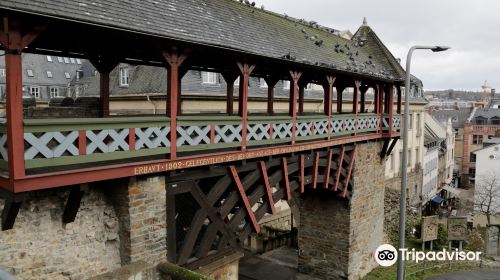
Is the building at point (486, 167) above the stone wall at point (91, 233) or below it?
below

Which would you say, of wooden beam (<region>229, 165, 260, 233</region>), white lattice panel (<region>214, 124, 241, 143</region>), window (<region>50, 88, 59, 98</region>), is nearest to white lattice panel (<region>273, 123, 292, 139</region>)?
white lattice panel (<region>214, 124, 241, 143</region>)

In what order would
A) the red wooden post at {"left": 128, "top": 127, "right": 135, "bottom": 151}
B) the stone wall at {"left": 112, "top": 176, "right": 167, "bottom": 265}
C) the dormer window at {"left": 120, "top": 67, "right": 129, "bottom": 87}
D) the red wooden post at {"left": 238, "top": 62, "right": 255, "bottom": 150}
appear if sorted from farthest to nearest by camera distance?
the dormer window at {"left": 120, "top": 67, "right": 129, "bottom": 87}, the red wooden post at {"left": 238, "top": 62, "right": 255, "bottom": 150}, the stone wall at {"left": 112, "top": 176, "right": 167, "bottom": 265}, the red wooden post at {"left": 128, "top": 127, "right": 135, "bottom": 151}

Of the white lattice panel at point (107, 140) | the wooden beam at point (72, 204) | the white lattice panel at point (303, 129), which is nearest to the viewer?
the white lattice panel at point (107, 140)

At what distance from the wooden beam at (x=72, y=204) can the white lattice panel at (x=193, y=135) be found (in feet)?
6.45

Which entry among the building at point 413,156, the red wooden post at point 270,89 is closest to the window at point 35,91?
the building at point 413,156

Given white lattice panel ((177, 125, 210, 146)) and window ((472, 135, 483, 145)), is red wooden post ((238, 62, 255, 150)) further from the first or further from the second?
window ((472, 135, 483, 145))

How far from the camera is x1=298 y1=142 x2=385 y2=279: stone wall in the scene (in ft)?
51.4

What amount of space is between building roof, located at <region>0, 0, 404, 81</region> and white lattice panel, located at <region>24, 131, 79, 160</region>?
156 centimetres

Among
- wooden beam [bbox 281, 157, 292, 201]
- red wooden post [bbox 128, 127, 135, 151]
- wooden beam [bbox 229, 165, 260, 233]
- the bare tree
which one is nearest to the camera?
red wooden post [bbox 128, 127, 135, 151]

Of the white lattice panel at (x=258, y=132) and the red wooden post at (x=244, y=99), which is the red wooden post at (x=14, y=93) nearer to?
the red wooden post at (x=244, y=99)

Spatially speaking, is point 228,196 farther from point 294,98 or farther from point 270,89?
point 270,89

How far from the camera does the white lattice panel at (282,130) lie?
1027cm

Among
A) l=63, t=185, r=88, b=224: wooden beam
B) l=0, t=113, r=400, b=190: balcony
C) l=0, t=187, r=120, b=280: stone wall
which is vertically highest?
l=0, t=113, r=400, b=190: balcony

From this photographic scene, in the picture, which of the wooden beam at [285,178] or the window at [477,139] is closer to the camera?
the wooden beam at [285,178]
